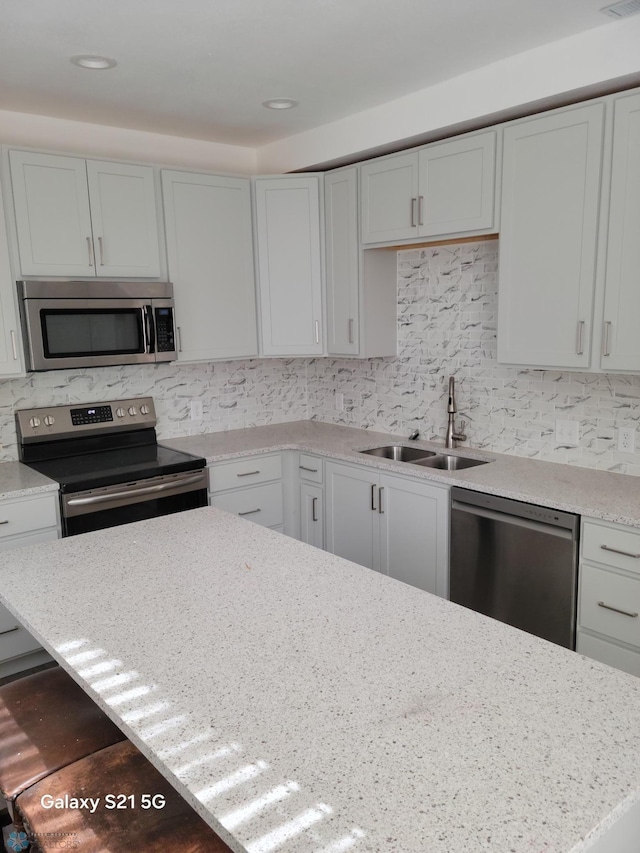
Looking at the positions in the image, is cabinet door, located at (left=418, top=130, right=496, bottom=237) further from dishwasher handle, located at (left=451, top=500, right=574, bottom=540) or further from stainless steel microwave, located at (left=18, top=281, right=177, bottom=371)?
stainless steel microwave, located at (left=18, top=281, right=177, bottom=371)

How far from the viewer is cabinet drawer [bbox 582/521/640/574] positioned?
235cm

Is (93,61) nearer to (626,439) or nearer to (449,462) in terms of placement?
(449,462)

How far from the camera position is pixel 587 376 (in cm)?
302

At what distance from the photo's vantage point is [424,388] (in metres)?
3.78

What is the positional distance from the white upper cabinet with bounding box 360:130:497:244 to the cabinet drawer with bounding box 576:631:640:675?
68.8 inches

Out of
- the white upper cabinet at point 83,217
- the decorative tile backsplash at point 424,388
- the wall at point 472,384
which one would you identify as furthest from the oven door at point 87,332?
the wall at point 472,384

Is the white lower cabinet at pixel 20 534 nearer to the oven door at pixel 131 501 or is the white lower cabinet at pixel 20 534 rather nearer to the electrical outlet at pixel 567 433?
the oven door at pixel 131 501

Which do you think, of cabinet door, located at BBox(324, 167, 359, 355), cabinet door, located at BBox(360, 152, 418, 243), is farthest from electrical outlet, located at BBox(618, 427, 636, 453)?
cabinet door, located at BBox(324, 167, 359, 355)

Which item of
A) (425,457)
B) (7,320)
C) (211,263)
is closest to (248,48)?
(211,263)

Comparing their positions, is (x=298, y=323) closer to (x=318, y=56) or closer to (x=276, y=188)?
(x=276, y=188)

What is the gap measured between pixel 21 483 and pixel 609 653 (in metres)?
2.53

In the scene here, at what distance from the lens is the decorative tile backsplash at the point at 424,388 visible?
10.0ft

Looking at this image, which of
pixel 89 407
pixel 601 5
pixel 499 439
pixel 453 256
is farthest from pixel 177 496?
pixel 601 5

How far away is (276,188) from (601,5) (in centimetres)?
192
